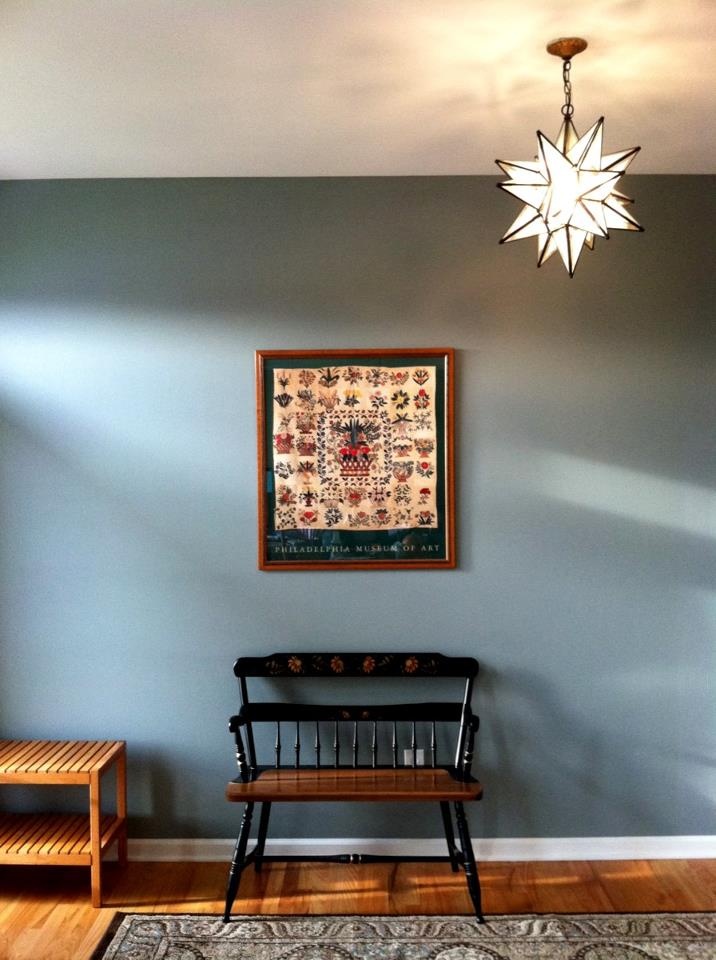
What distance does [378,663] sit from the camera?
11.3 ft

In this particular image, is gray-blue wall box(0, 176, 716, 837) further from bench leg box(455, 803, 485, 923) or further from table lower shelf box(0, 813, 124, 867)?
bench leg box(455, 803, 485, 923)

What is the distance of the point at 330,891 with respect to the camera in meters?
3.25

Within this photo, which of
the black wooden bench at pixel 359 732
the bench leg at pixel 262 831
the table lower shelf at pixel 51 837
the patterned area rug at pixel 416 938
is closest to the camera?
the patterned area rug at pixel 416 938

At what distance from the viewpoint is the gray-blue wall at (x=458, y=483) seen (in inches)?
138

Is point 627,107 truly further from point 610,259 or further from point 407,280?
point 407,280

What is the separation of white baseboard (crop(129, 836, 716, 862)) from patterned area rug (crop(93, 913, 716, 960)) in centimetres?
44

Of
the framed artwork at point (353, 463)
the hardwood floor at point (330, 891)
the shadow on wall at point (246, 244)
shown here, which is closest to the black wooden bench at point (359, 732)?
the hardwood floor at point (330, 891)

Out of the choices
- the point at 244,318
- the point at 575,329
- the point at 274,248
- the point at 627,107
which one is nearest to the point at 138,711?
the point at 244,318

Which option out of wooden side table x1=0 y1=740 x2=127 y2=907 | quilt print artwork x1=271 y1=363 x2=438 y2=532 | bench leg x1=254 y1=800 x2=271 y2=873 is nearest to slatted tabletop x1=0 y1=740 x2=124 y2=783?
wooden side table x1=0 y1=740 x2=127 y2=907

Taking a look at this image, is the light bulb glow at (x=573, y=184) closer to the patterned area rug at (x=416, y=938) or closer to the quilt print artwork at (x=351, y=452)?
the quilt print artwork at (x=351, y=452)

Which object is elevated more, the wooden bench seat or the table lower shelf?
the wooden bench seat

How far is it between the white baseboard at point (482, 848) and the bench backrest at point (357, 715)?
0.31 metres

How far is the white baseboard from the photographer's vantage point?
11.5ft

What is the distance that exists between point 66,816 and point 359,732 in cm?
114
